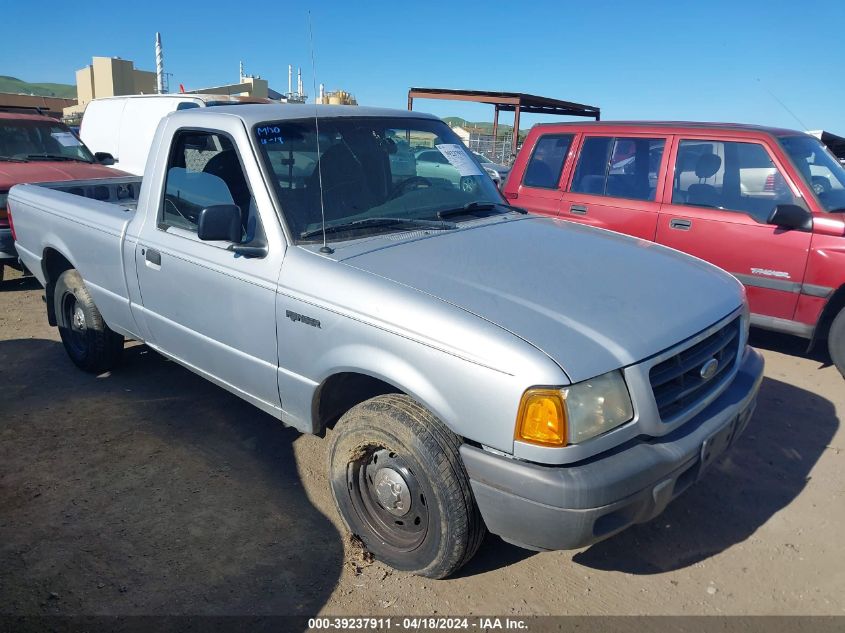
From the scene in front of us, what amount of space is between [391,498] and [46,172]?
7080 millimetres

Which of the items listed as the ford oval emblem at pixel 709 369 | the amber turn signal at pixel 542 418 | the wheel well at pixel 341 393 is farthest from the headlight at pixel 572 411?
the wheel well at pixel 341 393

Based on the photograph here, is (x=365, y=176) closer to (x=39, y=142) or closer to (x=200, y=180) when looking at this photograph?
(x=200, y=180)

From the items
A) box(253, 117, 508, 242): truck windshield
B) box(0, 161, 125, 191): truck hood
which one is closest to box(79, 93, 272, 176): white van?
box(0, 161, 125, 191): truck hood

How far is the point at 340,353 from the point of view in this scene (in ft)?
8.87

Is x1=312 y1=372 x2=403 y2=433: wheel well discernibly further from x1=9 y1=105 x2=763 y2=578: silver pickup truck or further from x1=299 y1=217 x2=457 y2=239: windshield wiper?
x1=299 y1=217 x2=457 y2=239: windshield wiper

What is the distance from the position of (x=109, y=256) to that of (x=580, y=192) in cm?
419

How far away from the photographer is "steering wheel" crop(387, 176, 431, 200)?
3.52 metres

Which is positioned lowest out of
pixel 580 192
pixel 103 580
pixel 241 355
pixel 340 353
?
pixel 103 580

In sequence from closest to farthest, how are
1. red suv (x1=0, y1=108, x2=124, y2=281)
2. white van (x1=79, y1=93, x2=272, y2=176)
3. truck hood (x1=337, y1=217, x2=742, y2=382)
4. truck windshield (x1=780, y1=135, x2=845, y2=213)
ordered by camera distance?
truck hood (x1=337, y1=217, x2=742, y2=382) < truck windshield (x1=780, y1=135, x2=845, y2=213) < red suv (x1=0, y1=108, x2=124, y2=281) < white van (x1=79, y1=93, x2=272, y2=176)

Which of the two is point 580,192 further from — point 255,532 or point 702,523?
point 255,532

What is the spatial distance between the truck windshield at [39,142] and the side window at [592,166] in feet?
21.5

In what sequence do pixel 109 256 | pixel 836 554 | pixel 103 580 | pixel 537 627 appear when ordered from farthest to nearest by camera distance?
pixel 109 256 < pixel 836 554 < pixel 103 580 < pixel 537 627

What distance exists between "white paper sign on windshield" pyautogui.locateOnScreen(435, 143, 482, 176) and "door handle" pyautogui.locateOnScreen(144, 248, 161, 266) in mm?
1783

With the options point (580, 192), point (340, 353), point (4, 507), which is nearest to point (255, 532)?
point (340, 353)
